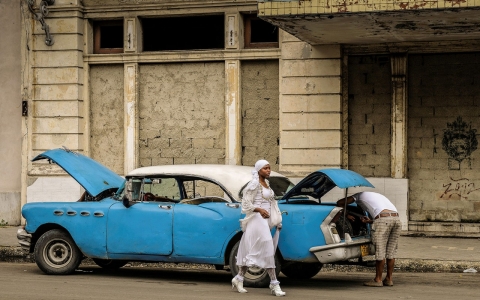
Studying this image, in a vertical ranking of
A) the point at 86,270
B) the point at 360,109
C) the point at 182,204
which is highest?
the point at 360,109

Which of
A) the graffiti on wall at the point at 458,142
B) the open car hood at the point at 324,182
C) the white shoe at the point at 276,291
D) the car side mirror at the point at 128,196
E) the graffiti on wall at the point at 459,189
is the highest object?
the graffiti on wall at the point at 458,142

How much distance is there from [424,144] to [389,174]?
0.86 m

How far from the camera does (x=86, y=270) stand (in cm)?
1258

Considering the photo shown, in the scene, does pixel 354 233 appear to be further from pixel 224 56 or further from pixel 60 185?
pixel 60 185

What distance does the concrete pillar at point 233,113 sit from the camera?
57.8ft

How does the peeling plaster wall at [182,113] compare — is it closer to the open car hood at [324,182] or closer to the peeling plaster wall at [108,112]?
the peeling plaster wall at [108,112]

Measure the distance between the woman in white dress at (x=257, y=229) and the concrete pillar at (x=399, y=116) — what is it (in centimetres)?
700

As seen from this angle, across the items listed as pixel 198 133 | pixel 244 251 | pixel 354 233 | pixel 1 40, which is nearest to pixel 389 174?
pixel 198 133

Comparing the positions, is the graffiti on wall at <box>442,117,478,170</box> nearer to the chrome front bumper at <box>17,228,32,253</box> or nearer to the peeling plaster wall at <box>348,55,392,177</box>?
the peeling plaster wall at <box>348,55,392,177</box>

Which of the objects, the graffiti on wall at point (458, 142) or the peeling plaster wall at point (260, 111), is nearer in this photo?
the graffiti on wall at point (458, 142)

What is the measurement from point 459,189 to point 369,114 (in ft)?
7.19

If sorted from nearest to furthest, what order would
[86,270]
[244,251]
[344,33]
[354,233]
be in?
[244,251] < [354,233] < [86,270] < [344,33]

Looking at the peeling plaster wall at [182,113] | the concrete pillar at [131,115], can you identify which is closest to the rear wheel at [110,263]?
the peeling plaster wall at [182,113]

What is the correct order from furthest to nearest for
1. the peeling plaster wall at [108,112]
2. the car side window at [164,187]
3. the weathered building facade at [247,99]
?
the peeling plaster wall at [108,112], the weathered building facade at [247,99], the car side window at [164,187]
